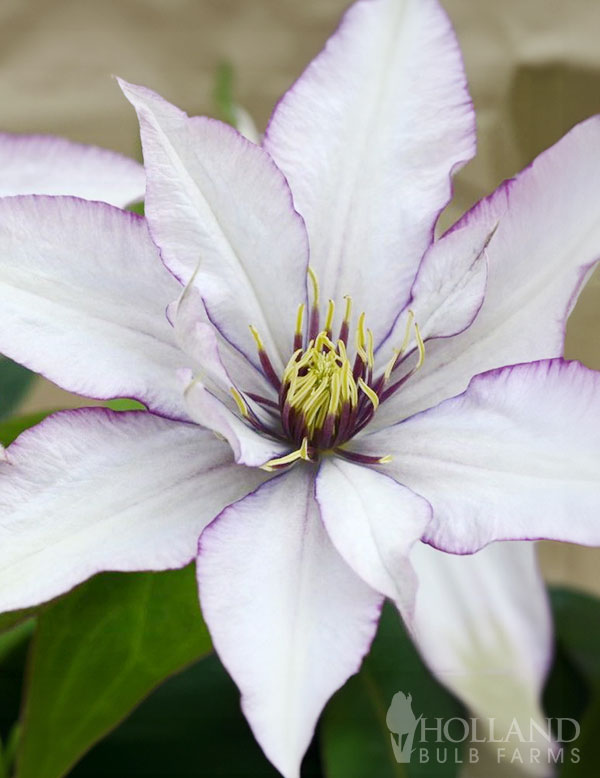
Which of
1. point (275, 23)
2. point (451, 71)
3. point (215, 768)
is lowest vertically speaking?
point (215, 768)

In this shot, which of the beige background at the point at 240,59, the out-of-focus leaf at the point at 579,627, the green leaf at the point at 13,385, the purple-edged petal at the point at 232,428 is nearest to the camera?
the purple-edged petal at the point at 232,428

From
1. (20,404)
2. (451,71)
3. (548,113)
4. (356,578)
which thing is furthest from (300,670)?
(548,113)

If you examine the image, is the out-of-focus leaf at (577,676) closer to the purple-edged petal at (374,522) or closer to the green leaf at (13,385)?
the purple-edged petal at (374,522)

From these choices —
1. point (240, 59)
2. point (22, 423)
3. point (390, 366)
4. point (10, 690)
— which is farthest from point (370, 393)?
point (240, 59)

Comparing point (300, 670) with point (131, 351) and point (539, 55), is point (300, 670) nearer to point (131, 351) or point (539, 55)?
point (131, 351)

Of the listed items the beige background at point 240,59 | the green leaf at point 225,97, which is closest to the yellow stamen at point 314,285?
the green leaf at point 225,97

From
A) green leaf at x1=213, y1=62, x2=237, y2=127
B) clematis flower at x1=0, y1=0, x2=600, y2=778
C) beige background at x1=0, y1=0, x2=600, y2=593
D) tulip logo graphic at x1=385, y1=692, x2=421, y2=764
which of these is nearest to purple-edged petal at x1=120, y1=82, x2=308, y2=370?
clematis flower at x1=0, y1=0, x2=600, y2=778

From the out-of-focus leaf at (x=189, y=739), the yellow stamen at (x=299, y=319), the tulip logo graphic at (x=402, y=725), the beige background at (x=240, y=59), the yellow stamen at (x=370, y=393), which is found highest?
the beige background at (x=240, y=59)
